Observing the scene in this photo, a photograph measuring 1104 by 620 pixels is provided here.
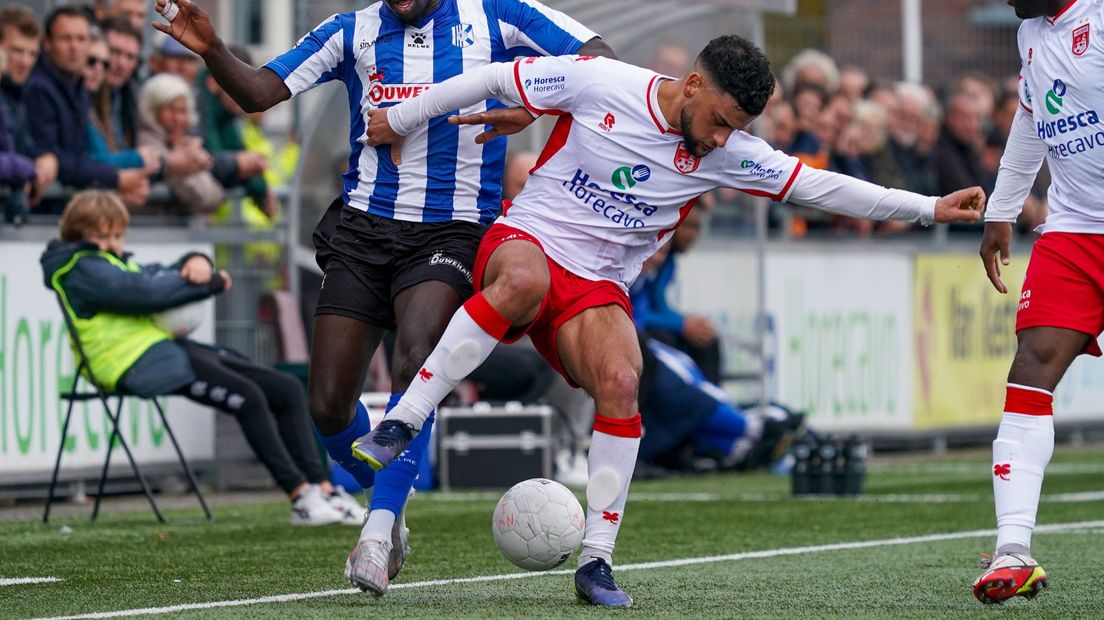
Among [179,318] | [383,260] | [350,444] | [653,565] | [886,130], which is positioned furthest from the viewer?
[886,130]

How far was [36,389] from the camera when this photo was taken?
11.5 metres

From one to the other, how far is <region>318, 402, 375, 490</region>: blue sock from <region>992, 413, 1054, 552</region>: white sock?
229 centimetres

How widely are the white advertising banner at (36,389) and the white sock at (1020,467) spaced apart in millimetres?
6622

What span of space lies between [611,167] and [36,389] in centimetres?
585

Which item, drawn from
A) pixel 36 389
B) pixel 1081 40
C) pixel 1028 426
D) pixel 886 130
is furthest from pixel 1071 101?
pixel 886 130

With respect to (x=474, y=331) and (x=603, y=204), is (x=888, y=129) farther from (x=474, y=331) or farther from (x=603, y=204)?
(x=474, y=331)

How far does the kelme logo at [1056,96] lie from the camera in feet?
21.4

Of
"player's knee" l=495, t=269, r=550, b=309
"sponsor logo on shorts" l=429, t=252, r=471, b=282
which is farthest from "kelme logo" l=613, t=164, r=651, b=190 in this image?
"sponsor logo on shorts" l=429, t=252, r=471, b=282

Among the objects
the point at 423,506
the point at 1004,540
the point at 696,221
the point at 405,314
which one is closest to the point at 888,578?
the point at 1004,540

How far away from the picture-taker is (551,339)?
22.2 feet

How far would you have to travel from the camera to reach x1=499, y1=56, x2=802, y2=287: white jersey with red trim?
666 centimetres

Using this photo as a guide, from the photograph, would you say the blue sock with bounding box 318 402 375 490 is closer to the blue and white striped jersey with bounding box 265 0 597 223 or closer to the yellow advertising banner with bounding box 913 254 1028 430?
the blue and white striped jersey with bounding box 265 0 597 223

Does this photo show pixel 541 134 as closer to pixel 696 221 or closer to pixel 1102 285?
pixel 696 221

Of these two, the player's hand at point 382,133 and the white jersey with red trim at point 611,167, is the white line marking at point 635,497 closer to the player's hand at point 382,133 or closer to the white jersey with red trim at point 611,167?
the player's hand at point 382,133
